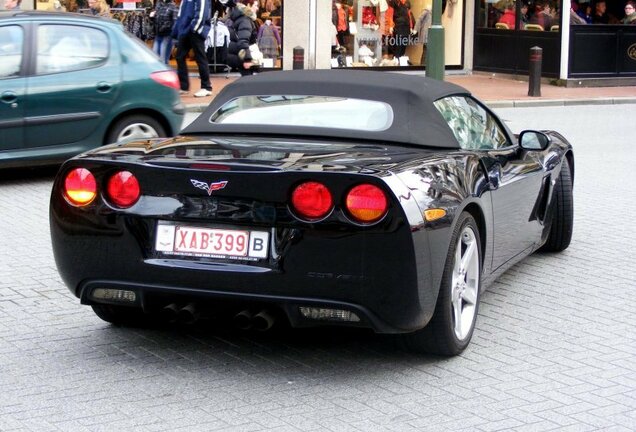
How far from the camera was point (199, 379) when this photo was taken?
5.28m

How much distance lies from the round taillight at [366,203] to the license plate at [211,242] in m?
0.40

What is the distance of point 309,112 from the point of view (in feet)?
20.2

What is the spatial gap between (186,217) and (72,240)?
2.04 ft

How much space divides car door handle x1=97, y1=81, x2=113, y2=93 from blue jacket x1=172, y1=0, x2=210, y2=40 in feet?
25.0

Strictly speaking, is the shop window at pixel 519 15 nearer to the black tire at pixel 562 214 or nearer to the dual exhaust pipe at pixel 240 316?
the black tire at pixel 562 214

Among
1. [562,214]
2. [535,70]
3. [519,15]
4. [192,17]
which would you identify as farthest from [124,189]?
[519,15]

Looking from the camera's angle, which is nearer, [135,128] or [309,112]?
[309,112]

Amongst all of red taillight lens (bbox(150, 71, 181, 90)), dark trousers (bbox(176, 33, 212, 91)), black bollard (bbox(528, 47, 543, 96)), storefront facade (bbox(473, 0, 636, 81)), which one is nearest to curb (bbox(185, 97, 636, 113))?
black bollard (bbox(528, 47, 543, 96))

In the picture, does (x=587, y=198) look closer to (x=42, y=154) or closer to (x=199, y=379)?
(x=42, y=154)

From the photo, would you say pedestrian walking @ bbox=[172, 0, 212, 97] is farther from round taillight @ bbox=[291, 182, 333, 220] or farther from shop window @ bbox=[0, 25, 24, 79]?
round taillight @ bbox=[291, 182, 333, 220]

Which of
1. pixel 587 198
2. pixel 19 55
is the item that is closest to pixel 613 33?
pixel 587 198

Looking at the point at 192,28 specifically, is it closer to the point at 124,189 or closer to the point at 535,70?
the point at 535,70

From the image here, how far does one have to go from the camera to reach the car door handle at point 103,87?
36.2 ft

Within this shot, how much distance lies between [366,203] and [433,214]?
39 centimetres
